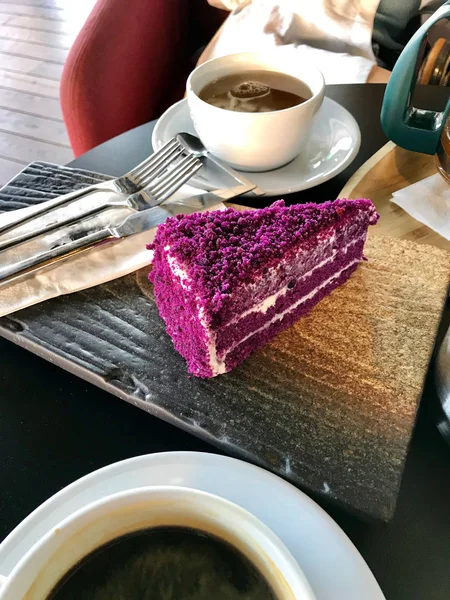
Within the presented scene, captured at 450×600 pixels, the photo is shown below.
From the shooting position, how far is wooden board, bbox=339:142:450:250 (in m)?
0.87

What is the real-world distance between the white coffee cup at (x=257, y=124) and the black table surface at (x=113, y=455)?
44 cm

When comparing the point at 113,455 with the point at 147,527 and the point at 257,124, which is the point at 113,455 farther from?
the point at 257,124

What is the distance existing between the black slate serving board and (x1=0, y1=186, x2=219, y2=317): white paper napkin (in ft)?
0.05

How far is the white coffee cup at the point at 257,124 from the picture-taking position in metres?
0.82

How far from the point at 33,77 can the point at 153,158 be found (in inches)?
95.1

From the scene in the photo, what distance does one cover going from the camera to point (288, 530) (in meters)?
0.45

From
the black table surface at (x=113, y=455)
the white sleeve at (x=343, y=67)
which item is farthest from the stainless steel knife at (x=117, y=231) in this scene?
the white sleeve at (x=343, y=67)

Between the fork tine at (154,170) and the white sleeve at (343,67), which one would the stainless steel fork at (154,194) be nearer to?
the fork tine at (154,170)

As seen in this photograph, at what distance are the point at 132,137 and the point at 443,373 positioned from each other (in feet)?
2.43

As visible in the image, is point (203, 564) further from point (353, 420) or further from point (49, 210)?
point (49, 210)

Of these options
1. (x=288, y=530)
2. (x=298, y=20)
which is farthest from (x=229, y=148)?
(x=298, y=20)

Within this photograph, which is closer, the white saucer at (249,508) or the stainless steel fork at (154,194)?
the white saucer at (249,508)

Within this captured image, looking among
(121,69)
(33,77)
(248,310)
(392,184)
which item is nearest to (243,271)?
(248,310)

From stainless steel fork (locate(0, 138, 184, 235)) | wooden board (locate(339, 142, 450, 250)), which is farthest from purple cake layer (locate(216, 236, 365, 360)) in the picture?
stainless steel fork (locate(0, 138, 184, 235))
